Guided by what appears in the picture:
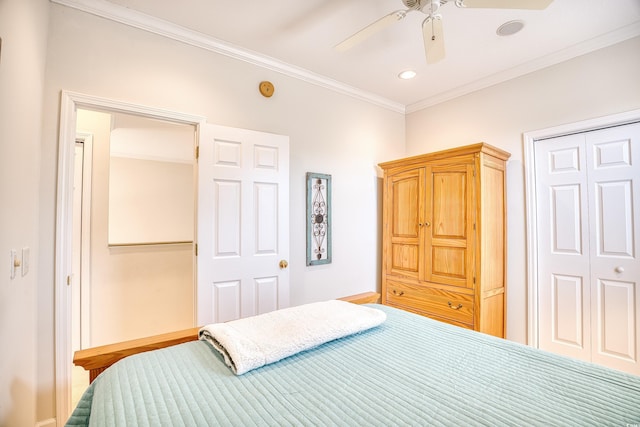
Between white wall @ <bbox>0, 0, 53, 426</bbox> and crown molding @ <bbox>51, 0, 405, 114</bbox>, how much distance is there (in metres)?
0.26

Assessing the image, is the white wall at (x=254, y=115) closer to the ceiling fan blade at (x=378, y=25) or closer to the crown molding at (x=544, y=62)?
the crown molding at (x=544, y=62)

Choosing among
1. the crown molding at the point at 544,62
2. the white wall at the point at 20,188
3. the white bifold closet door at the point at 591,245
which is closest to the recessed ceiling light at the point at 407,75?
the crown molding at the point at 544,62

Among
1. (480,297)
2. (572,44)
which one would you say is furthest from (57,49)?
(572,44)

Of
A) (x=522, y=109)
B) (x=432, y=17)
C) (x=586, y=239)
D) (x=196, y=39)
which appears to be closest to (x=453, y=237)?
(x=586, y=239)

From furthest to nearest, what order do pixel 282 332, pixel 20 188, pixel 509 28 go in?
pixel 509 28 → pixel 20 188 → pixel 282 332

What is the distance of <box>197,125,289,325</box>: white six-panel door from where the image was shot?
2.13 m

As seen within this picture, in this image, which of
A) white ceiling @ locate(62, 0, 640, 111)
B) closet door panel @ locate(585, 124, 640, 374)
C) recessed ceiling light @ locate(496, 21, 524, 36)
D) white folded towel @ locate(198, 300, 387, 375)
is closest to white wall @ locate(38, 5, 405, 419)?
white ceiling @ locate(62, 0, 640, 111)

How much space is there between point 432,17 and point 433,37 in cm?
11

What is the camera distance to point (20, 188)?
1332mm

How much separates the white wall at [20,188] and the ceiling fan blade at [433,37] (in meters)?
1.82

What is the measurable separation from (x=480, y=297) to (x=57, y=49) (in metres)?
3.28

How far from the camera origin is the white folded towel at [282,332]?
40.6 inches

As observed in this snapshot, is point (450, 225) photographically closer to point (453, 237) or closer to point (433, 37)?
point (453, 237)

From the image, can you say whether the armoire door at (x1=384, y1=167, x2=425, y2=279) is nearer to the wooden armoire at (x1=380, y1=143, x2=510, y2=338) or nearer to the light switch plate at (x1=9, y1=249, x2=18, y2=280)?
the wooden armoire at (x1=380, y1=143, x2=510, y2=338)
